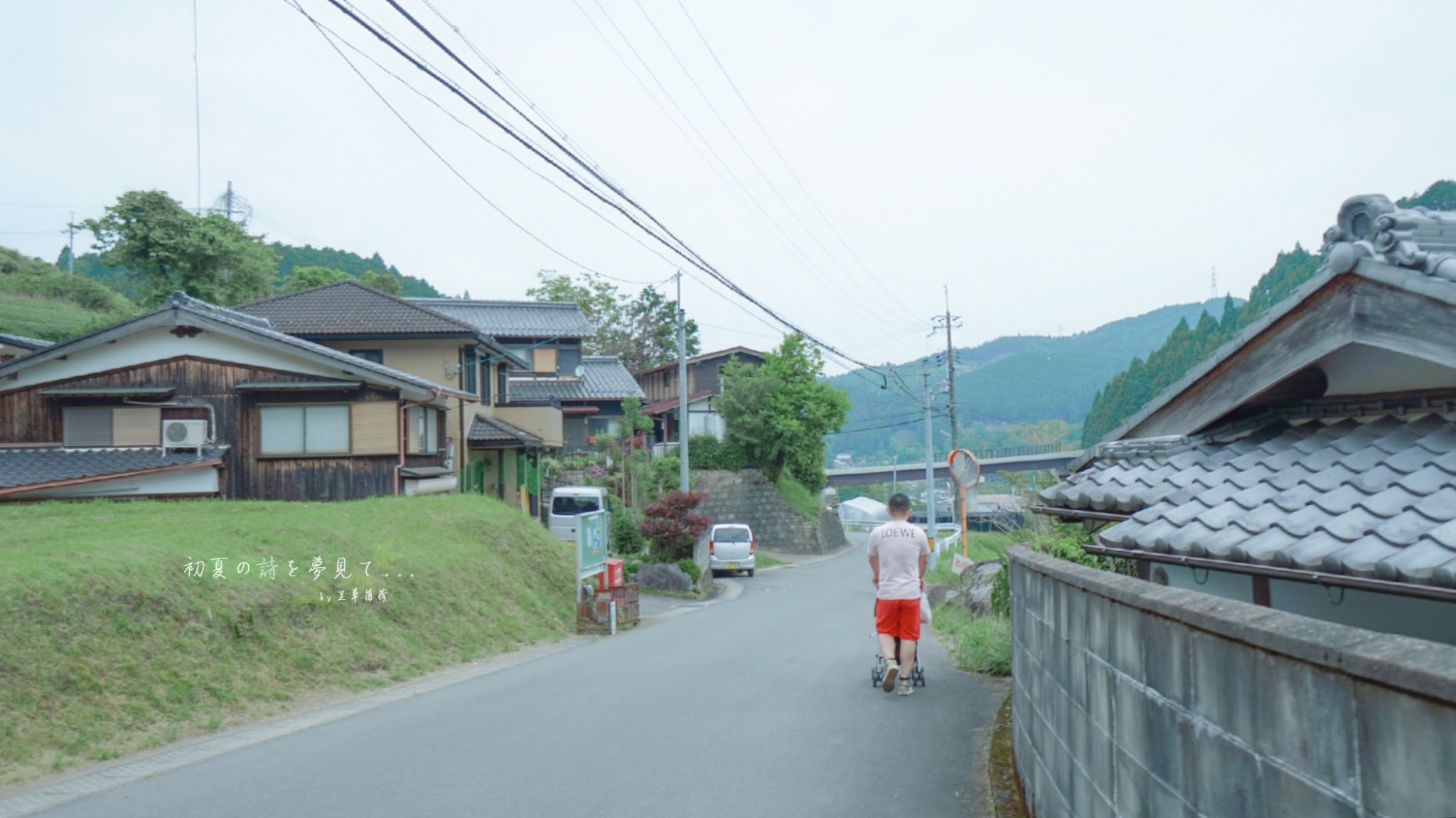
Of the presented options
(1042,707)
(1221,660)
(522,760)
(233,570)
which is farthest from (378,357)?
(1221,660)

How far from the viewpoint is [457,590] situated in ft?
53.9

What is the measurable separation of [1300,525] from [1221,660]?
6.67 feet

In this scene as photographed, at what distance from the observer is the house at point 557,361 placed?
43.7 m

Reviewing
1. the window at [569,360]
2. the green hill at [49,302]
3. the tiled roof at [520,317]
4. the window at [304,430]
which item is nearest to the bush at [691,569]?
the window at [304,430]

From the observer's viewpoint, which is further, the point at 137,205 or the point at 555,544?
the point at 137,205

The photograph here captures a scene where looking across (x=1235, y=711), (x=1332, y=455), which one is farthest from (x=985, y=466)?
(x=1235, y=711)

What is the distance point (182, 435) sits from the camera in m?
20.6

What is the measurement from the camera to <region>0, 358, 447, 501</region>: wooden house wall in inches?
849

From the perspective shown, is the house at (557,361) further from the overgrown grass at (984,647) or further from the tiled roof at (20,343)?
the overgrown grass at (984,647)

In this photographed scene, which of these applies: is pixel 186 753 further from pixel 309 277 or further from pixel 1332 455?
pixel 309 277

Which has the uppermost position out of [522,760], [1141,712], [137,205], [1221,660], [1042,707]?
[137,205]

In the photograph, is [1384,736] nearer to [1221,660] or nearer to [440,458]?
[1221,660]

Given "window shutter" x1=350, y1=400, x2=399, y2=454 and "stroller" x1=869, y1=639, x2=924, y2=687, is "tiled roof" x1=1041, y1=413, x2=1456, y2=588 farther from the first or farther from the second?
"window shutter" x1=350, y1=400, x2=399, y2=454

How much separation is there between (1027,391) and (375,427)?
103 metres
